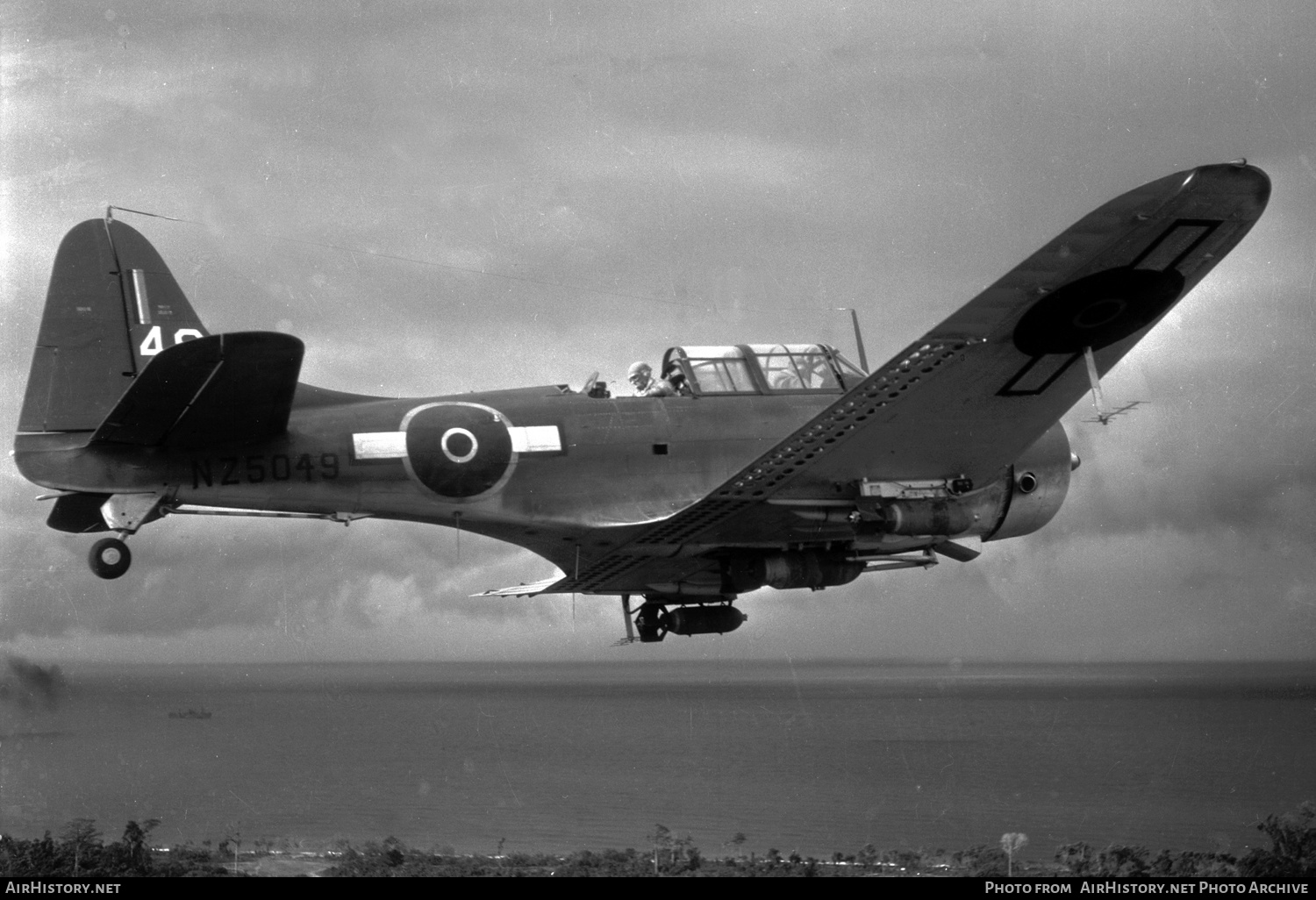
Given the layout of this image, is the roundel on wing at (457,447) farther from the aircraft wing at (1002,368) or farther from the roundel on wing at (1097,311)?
the roundel on wing at (1097,311)

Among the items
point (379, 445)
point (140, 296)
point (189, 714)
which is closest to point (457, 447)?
point (379, 445)

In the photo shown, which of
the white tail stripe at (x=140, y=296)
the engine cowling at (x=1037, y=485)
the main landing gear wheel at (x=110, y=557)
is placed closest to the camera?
the main landing gear wheel at (x=110, y=557)

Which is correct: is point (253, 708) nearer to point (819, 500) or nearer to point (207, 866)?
point (207, 866)

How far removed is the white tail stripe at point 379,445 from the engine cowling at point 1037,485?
6.45 metres

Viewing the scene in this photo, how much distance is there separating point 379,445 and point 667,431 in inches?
119

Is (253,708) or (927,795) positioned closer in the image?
(927,795)

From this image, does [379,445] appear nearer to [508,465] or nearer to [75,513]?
[508,465]

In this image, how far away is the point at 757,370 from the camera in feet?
46.4

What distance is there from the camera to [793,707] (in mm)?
143500

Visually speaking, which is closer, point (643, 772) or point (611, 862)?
point (611, 862)

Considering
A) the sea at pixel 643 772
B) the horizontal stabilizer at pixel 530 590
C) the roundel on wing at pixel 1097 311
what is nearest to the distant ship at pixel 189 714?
the sea at pixel 643 772

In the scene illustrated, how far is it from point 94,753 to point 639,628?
22731mm

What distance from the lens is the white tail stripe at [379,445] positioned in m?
12.6

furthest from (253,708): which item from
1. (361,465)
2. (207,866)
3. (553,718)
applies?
(361,465)
